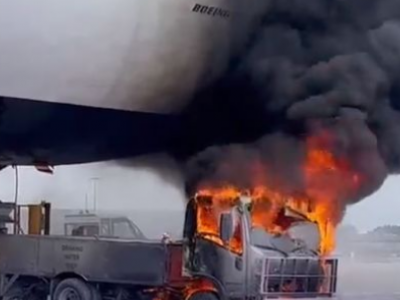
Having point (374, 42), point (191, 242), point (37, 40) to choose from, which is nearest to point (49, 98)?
point (37, 40)

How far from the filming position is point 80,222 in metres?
13.9

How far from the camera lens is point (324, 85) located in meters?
11.3

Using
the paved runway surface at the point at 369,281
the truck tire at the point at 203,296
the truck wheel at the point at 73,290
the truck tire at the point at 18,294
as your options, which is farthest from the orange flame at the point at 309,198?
the truck tire at the point at 18,294

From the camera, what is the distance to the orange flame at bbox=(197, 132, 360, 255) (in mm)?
11617

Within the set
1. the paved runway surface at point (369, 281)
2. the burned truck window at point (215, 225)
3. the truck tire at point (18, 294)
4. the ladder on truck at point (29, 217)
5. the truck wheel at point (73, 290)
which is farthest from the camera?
the paved runway surface at point (369, 281)

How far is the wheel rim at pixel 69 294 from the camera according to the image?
497 inches

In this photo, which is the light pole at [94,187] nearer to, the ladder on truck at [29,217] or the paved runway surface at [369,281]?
the ladder on truck at [29,217]

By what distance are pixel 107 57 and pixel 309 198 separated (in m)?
2.81

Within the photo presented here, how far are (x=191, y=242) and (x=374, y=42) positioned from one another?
3.13 meters

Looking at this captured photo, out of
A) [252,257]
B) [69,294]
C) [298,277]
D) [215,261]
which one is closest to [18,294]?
[69,294]

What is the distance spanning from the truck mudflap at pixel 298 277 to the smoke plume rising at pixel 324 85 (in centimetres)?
92

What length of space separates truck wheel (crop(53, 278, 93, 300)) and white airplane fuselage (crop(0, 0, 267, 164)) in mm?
1741

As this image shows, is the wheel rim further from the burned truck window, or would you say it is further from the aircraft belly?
the aircraft belly

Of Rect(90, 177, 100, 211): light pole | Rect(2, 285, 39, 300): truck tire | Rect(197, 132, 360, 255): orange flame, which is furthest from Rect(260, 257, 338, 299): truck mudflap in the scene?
Rect(2, 285, 39, 300): truck tire
